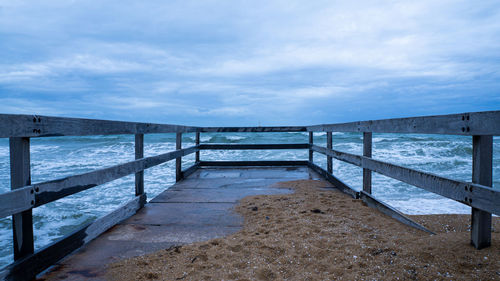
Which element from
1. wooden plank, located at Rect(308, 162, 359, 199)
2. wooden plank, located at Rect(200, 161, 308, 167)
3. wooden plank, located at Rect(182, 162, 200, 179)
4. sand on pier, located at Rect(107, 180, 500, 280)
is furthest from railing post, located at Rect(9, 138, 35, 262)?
wooden plank, located at Rect(200, 161, 308, 167)

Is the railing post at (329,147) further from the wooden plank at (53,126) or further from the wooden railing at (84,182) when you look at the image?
the wooden plank at (53,126)

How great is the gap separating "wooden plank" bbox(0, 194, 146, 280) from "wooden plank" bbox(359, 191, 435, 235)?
295 centimetres

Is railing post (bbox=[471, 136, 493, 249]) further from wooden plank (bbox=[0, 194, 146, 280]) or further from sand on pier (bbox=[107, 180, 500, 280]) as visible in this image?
wooden plank (bbox=[0, 194, 146, 280])

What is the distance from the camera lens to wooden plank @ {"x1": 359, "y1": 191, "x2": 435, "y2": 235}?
114 inches

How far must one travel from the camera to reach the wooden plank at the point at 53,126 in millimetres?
1808

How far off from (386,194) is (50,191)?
6.96 m

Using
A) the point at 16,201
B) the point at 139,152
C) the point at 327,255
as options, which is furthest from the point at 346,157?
the point at 16,201

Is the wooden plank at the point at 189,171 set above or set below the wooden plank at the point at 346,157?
below

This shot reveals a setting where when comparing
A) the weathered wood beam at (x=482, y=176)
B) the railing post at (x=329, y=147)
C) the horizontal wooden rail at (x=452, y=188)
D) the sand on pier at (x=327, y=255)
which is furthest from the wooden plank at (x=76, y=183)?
the railing post at (x=329, y=147)

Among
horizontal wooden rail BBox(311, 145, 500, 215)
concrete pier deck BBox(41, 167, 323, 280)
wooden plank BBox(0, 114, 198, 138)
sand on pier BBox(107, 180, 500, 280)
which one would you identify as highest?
wooden plank BBox(0, 114, 198, 138)

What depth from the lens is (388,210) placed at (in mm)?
3369

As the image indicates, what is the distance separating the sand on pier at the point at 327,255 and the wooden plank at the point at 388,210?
0.06 meters

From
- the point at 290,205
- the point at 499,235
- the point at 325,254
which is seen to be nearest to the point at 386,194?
the point at 290,205

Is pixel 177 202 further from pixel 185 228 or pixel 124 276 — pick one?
pixel 124 276
